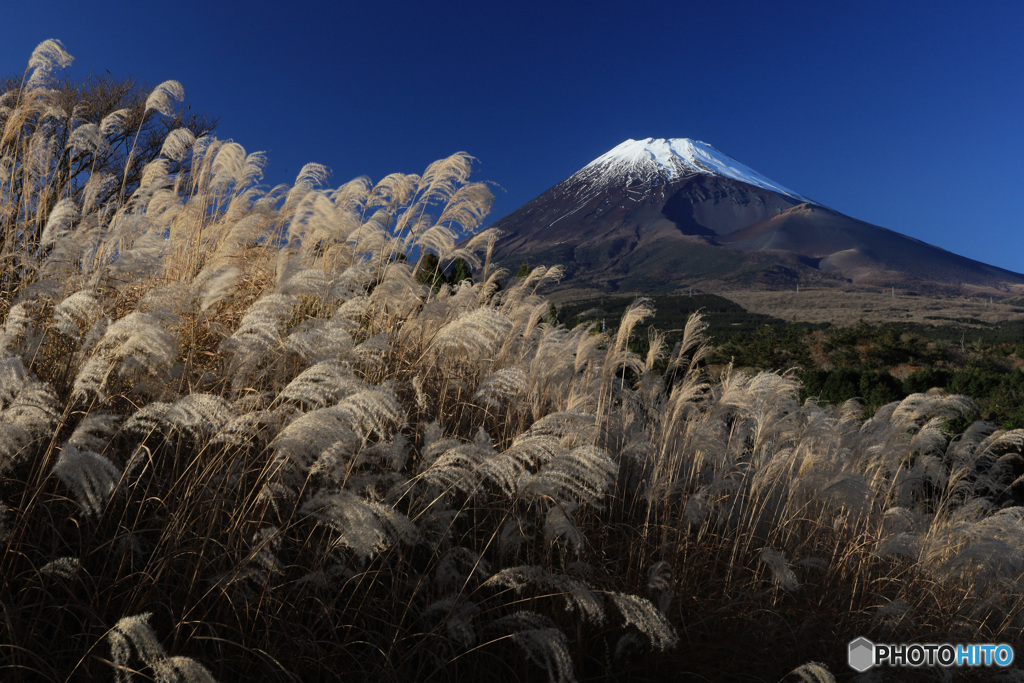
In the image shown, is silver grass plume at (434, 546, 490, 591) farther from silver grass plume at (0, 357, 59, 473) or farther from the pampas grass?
silver grass plume at (0, 357, 59, 473)

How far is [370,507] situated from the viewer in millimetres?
1731

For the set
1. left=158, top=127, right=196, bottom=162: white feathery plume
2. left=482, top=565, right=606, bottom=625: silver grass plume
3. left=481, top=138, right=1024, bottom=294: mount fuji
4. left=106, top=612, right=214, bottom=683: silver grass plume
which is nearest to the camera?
left=106, top=612, right=214, bottom=683: silver grass plume

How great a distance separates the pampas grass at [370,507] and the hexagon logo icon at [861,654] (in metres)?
0.07

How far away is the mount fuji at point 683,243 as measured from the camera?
13862 centimetres

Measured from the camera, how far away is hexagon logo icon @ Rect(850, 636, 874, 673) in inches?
98.9

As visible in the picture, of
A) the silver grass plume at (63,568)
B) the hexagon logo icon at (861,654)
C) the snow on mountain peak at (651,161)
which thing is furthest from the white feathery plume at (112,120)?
the snow on mountain peak at (651,161)

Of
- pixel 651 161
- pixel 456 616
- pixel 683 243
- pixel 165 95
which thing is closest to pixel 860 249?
pixel 683 243

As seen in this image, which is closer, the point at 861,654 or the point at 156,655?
the point at 156,655

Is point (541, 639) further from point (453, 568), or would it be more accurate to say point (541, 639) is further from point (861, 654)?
point (861, 654)

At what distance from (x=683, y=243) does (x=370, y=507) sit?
176m

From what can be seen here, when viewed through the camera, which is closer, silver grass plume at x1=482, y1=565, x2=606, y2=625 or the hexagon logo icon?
silver grass plume at x1=482, y1=565, x2=606, y2=625

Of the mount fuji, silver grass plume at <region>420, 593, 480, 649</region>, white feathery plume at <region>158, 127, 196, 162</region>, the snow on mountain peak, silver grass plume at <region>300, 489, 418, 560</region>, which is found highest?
the snow on mountain peak

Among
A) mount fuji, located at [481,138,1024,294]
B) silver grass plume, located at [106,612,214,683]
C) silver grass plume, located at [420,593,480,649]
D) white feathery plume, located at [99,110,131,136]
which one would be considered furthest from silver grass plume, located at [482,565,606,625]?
mount fuji, located at [481,138,1024,294]

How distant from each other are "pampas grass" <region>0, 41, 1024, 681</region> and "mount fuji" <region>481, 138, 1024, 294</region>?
110m
